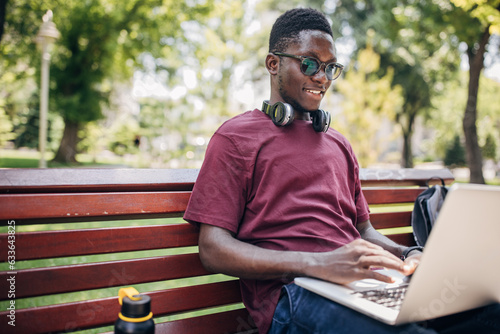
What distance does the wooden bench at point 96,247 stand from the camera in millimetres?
1836

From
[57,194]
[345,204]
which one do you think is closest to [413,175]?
[345,204]

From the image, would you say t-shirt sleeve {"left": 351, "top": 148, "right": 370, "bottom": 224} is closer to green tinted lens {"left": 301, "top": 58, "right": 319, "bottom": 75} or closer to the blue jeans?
green tinted lens {"left": 301, "top": 58, "right": 319, "bottom": 75}

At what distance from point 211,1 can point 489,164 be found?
30520 mm

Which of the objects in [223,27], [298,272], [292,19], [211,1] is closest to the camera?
[298,272]

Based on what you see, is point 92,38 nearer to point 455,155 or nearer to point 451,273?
point 451,273

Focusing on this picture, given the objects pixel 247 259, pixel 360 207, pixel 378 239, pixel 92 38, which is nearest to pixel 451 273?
pixel 247 259

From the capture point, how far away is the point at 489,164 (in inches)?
1486

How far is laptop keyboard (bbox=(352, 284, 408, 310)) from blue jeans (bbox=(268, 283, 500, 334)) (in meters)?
0.09

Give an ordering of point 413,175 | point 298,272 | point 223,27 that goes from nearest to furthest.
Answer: point 298,272
point 413,175
point 223,27

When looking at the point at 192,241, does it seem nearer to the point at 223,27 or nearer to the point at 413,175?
the point at 413,175

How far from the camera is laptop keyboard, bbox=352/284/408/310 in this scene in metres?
1.60

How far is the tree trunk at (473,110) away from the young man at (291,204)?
12503 millimetres

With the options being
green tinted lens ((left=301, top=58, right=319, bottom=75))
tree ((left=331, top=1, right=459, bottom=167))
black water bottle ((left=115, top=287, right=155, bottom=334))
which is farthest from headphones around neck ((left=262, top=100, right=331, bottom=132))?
tree ((left=331, top=1, right=459, bottom=167))

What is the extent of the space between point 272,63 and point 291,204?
874mm
